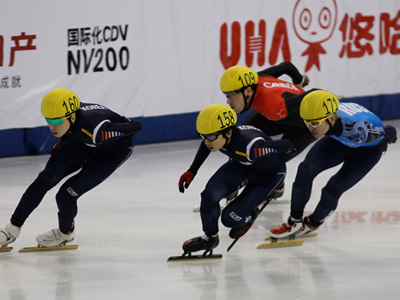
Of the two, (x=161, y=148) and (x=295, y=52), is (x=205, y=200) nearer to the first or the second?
(x=161, y=148)

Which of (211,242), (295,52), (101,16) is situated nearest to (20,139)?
(101,16)

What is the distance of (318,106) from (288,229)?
0.89 m

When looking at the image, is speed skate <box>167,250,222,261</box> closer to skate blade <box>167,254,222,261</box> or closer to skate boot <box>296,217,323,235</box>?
skate blade <box>167,254,222,261</box>

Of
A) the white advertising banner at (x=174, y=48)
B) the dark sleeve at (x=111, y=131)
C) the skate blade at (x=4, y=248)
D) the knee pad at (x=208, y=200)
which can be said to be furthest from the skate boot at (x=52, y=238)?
the white advertising banner at (x=174, y=48)

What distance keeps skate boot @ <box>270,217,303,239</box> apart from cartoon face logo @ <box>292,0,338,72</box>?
15.5 ft

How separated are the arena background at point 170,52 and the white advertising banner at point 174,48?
0.01 metres

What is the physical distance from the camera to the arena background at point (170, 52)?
28.5 ft

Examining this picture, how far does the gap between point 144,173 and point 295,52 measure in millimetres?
2835

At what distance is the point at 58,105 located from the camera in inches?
209

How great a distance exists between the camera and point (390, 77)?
36.3 ft

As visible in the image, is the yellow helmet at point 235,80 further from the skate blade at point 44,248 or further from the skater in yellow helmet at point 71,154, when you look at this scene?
the skate blade at point 44,248

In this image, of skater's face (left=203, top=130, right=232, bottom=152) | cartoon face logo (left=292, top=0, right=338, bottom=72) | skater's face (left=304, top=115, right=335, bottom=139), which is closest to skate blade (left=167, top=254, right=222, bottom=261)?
skater's face (left=203, top=130, right=232, bottom=152)

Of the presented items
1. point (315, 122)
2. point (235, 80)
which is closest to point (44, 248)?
point (235, 80)

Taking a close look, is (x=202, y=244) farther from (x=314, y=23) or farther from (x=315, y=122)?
(x=314, y=23)
